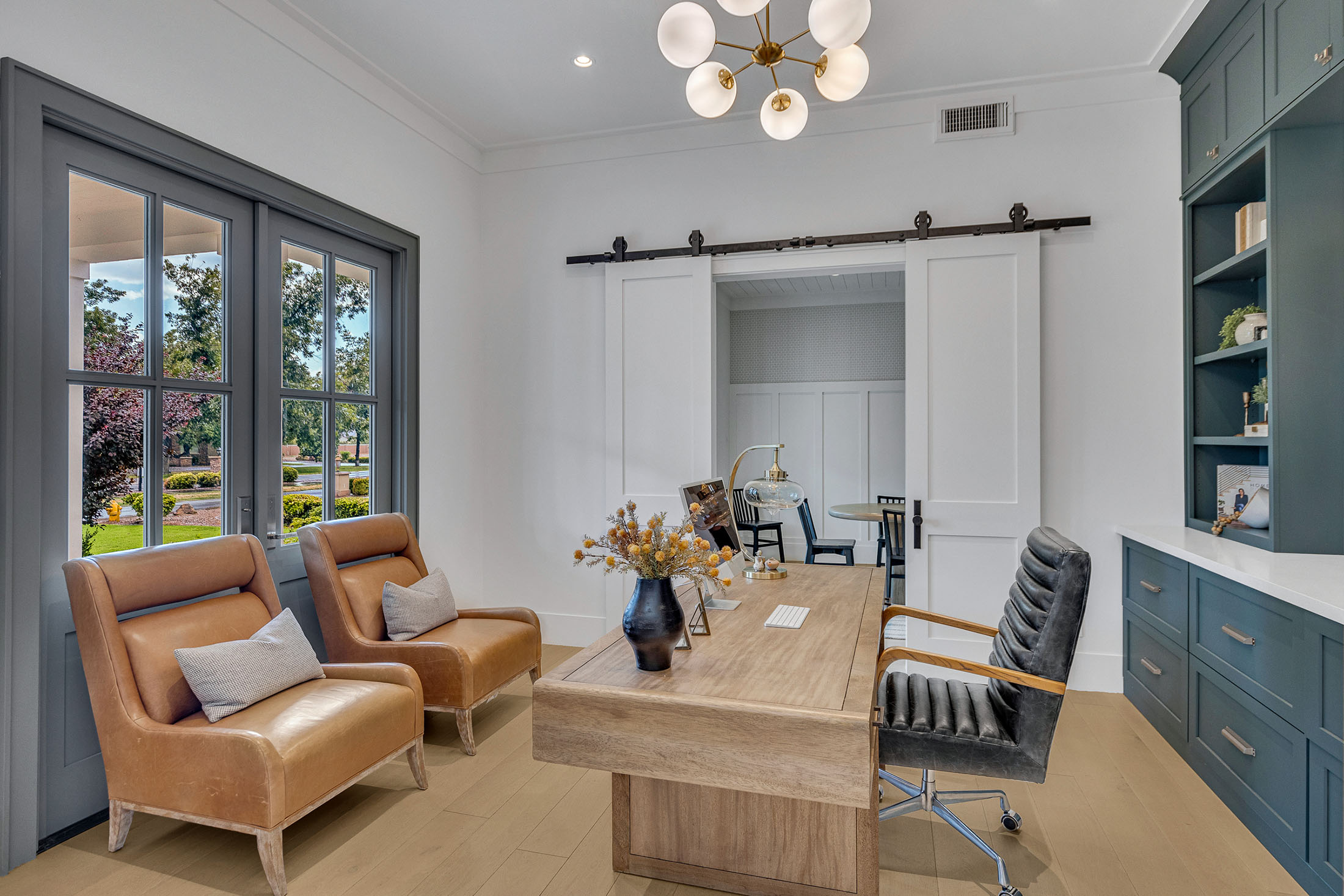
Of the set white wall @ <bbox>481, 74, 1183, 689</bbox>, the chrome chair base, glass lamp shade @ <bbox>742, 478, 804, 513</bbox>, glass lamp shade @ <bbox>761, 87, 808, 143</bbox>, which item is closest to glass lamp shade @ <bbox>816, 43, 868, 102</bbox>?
glass lamp shade @ <bbox>761, 87, 808, 143</bbox>

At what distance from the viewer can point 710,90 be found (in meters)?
2.44

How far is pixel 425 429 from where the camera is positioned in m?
4.09

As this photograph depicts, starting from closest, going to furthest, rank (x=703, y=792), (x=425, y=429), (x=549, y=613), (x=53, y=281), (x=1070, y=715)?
(x=703, y=792) < (x=53, y=281) < (x=1070, y=715) < (x=425, y=429) < (x=549, y=613)

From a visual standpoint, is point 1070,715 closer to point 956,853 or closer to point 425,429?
point 956,853

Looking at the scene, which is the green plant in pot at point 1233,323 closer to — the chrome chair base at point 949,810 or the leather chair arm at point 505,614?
the chrome chair base at point 949,810

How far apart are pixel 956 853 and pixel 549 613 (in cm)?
284

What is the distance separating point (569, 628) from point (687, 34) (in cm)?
340

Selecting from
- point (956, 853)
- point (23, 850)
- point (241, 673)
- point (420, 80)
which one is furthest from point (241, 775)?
point (420, 80)

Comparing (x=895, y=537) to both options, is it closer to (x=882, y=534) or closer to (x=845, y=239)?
(x=882, y=534)

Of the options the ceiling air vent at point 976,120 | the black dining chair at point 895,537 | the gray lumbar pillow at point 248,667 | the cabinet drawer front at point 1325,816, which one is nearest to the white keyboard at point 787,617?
the cabinet drawer front at point 1325,816

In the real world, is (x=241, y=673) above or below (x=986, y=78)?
below

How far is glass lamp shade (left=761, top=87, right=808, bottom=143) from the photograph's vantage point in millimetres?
2551

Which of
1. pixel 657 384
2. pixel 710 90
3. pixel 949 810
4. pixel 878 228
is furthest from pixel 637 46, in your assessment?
pixel 949 810

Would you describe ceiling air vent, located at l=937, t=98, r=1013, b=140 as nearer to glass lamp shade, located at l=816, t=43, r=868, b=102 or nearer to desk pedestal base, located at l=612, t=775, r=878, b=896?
glass lamp shade, located at l=816, t=43, r=868, b=102
